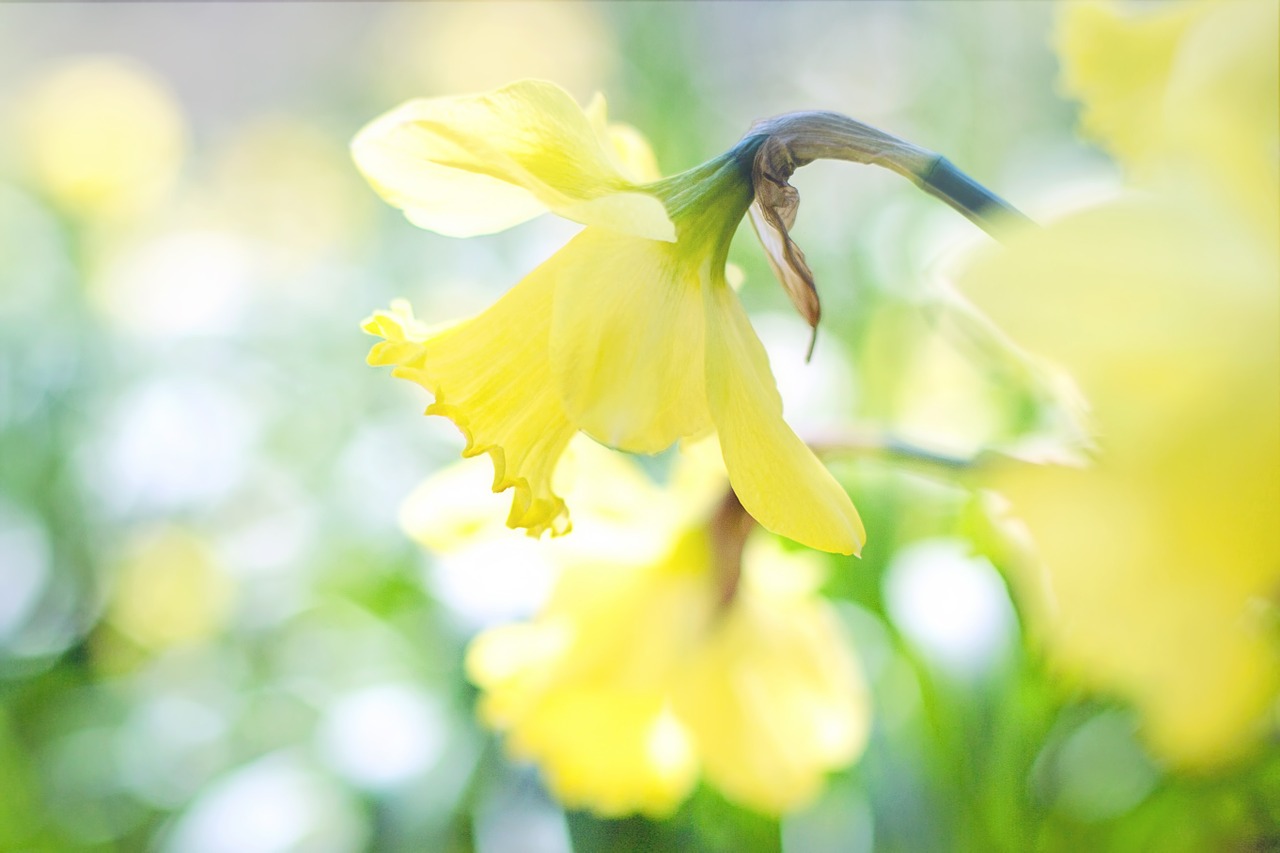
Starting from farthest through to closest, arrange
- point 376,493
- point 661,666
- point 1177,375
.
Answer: point 376,493
point 661,666
point 1177,375

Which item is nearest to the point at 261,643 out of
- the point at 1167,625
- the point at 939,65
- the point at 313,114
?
the point at 1167,625

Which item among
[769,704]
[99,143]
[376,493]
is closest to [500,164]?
[769,704]

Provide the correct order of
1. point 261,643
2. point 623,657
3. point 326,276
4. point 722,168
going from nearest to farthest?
point 722,168 < point 623,657 < point 261,643 < point 326,276

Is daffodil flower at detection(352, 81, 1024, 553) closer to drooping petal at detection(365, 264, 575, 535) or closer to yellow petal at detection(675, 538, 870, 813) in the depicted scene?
drooping petal at detection(365, 264, 575, 535)

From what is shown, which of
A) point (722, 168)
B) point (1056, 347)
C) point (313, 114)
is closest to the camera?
point (1056, 347)

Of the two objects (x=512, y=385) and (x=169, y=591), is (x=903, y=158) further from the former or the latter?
(x=169, y=591)

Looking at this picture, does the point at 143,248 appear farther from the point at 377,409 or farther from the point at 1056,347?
the point at 1056,347
